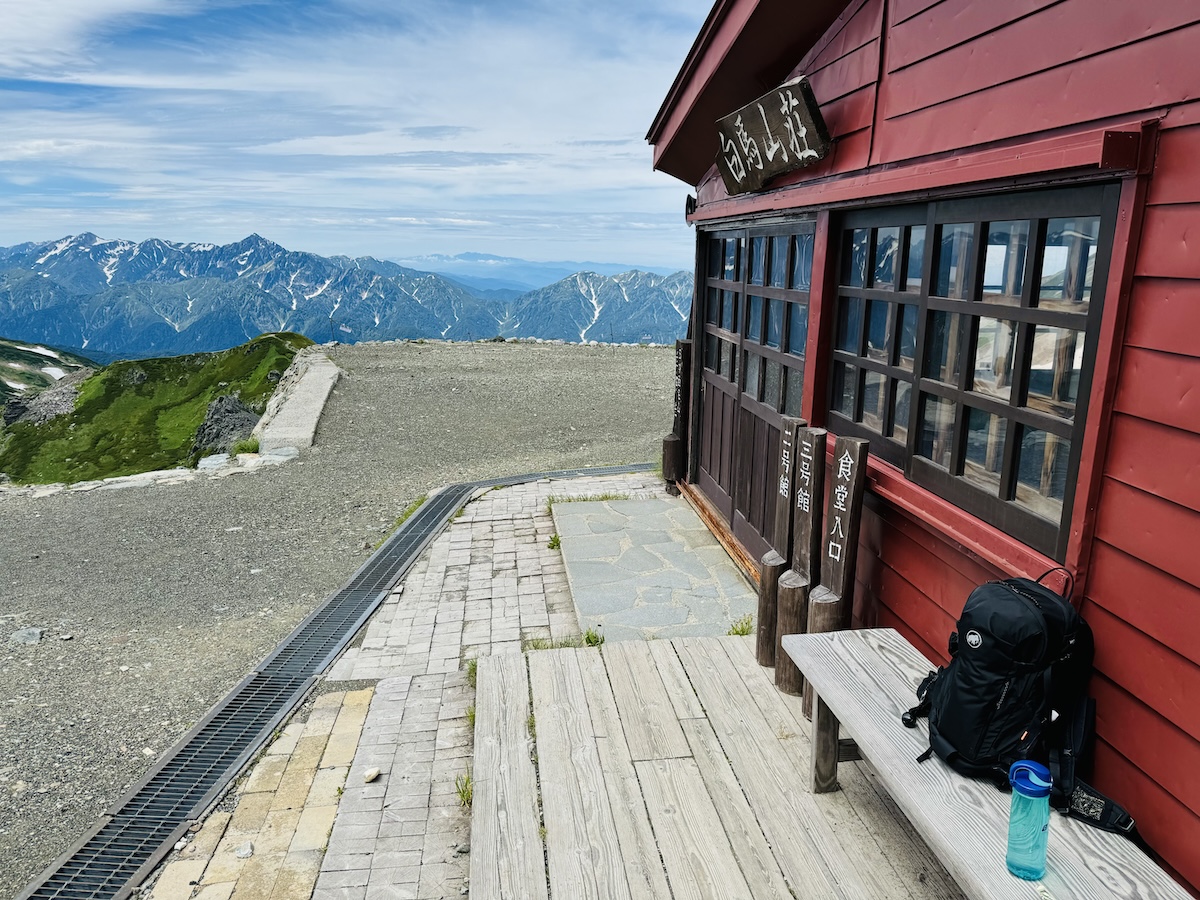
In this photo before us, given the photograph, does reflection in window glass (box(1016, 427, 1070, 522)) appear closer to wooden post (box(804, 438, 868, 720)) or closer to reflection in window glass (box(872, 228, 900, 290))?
wooden post (box(804, 438, 868, 720))

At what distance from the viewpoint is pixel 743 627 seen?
5527mm

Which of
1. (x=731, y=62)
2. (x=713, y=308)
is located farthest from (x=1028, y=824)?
(x=713, y=308)

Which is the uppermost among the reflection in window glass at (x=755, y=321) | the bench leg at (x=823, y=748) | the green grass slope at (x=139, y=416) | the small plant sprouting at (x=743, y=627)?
the reflection in window glass at (x=755, y=321)

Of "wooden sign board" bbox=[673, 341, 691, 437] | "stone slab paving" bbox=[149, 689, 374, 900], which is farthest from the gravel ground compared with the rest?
"wooden sign board" bbox=[673, 341, 691, 437]

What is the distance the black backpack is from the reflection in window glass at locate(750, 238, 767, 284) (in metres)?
4.05

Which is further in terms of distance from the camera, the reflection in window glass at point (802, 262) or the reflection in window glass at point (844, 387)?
the reflection in window glass at point (802, 262)

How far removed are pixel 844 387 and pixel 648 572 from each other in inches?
107

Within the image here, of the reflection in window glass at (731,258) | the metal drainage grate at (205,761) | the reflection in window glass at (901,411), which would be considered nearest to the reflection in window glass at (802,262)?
the reflection in window glass at (901,411)

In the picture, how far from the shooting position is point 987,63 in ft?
10.7

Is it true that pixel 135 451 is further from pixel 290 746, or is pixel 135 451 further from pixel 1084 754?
pixel 1084 754

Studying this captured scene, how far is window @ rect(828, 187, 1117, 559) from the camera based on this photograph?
2.85 metres

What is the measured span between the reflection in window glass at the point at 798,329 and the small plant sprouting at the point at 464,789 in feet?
11.1

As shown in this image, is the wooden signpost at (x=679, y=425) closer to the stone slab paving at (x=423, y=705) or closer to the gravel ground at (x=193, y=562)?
the stone slab paving at (x=423, y=705)

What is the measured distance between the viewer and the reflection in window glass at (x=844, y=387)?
474 centimetres
